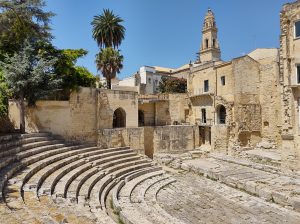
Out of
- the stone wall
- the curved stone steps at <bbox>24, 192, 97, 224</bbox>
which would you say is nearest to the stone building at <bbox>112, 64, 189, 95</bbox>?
the stone wall

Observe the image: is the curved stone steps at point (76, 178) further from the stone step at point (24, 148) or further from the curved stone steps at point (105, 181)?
the stone step at point (24, 148)

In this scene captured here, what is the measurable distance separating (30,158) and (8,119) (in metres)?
5.18

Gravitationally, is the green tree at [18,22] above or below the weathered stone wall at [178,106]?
above

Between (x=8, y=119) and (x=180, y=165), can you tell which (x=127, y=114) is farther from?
(x=8, y=119)

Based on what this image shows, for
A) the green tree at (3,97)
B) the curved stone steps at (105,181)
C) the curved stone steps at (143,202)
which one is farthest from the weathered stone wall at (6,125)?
the curved stone steps at (143,202)

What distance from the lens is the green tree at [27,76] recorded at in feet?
49.7

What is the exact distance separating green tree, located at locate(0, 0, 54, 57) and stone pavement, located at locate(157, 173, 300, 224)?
12441mm

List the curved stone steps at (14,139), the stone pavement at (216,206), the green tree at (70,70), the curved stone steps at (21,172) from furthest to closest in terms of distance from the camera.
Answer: the green tree at (70,70)
the curved stone steps at (14,139)
the stone pavement at (216,206)
the curved stone steps at (21,172)

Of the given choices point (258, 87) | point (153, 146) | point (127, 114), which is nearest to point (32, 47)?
point (127, 114)

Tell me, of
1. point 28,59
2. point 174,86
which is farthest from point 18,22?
point 174,86

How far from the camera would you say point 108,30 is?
32406mm

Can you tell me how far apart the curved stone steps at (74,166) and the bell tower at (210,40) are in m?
30.5

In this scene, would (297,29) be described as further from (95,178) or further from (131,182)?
(95,178)

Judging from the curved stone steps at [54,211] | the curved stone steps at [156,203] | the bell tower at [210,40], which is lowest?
the curved stone steps at [156,203]
